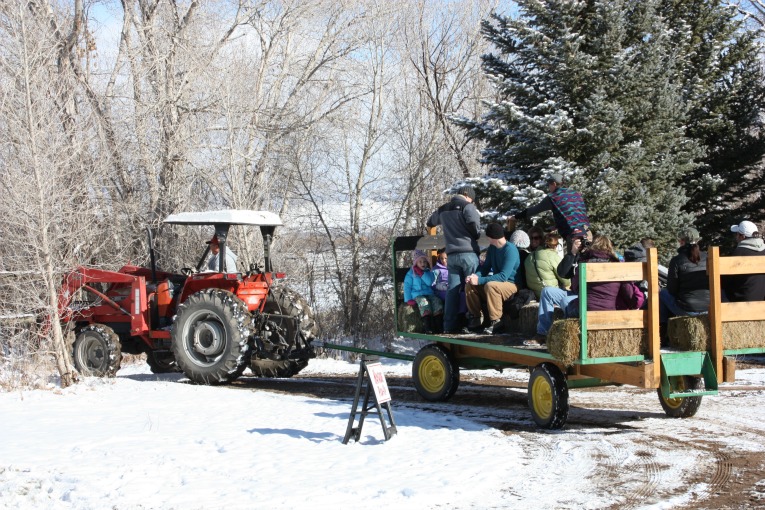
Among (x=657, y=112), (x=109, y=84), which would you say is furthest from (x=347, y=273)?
(x=657, y=112)

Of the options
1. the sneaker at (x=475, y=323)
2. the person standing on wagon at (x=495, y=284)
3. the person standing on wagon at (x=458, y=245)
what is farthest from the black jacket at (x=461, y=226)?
the sneaker at (x=475, y=323)

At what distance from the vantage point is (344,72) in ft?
77.0

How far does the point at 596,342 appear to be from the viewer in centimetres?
762

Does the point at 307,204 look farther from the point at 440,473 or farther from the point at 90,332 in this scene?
the point at 440,473

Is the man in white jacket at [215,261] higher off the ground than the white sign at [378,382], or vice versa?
the man in white jacket at [215,261]

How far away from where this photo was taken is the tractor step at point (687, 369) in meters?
7.77

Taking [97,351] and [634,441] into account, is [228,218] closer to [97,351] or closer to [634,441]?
[97,351]

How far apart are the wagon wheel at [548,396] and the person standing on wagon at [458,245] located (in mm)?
1847

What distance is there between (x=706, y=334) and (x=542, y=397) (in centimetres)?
166

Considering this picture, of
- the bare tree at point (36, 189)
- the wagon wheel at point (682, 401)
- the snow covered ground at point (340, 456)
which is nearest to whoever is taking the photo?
the snow covered ground at point (340, 456)

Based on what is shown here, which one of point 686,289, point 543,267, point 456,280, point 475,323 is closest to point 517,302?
point 543,267

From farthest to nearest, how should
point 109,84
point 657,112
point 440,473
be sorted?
point 109,84 → point 657,112 → point 440,473

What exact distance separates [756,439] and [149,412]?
6065mm

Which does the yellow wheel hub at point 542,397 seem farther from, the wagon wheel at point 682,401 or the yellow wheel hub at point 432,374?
the yellow wheel hub at point 432,374
